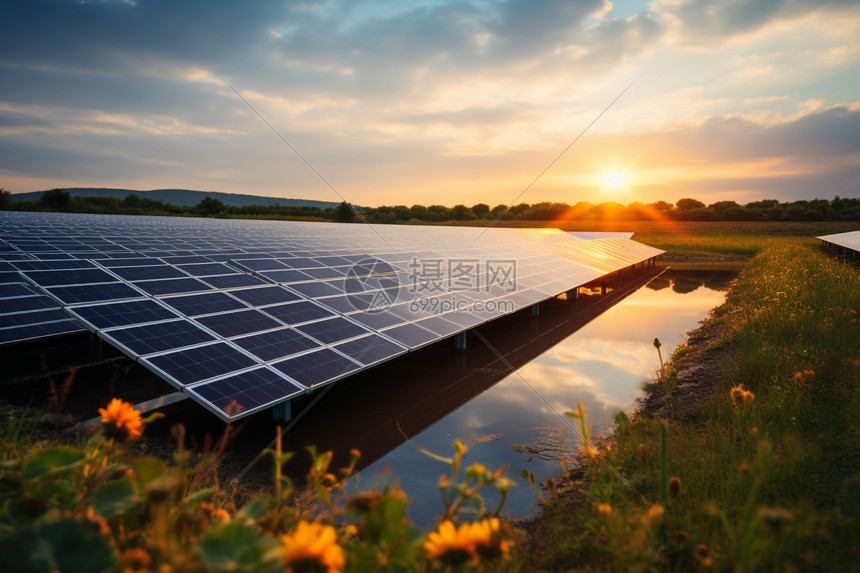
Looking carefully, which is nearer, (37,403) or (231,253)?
(37,403)

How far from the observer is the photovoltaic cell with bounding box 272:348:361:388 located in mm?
7098

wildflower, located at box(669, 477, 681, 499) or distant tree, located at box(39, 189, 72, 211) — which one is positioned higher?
distant tree, located at box(39, 189, 72, 211)

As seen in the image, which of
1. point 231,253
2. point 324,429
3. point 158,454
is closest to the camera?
point 158,454

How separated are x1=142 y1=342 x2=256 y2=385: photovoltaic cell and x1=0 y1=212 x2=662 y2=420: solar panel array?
0.02 metres

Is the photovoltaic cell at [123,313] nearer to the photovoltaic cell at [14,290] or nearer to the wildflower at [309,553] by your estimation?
the photovoltaic cell at [14,290]

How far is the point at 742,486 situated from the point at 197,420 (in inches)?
288

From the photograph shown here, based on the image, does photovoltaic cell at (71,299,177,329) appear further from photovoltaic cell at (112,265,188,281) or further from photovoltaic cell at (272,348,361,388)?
photovoltaic cell at (272,348,361,388)

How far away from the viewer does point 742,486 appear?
13.9ft

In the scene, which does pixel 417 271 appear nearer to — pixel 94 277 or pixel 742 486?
pixel 94 277

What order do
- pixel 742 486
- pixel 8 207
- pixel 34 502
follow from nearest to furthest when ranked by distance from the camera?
pixel 34 502 → pixel 742 486 → pixel 8 207

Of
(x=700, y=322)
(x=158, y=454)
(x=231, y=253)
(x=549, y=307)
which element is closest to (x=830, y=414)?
(x=158, y=454)

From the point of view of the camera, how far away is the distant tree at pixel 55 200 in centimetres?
6284

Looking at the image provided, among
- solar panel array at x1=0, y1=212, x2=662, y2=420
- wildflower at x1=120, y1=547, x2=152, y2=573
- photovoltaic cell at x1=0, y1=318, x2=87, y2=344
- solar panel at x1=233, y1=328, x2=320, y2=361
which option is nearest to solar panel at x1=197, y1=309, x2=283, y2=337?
solar panel array at x1=0, y1=212, x2=662, y2=420

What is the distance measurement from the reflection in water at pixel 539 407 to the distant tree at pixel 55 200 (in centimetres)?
7152
